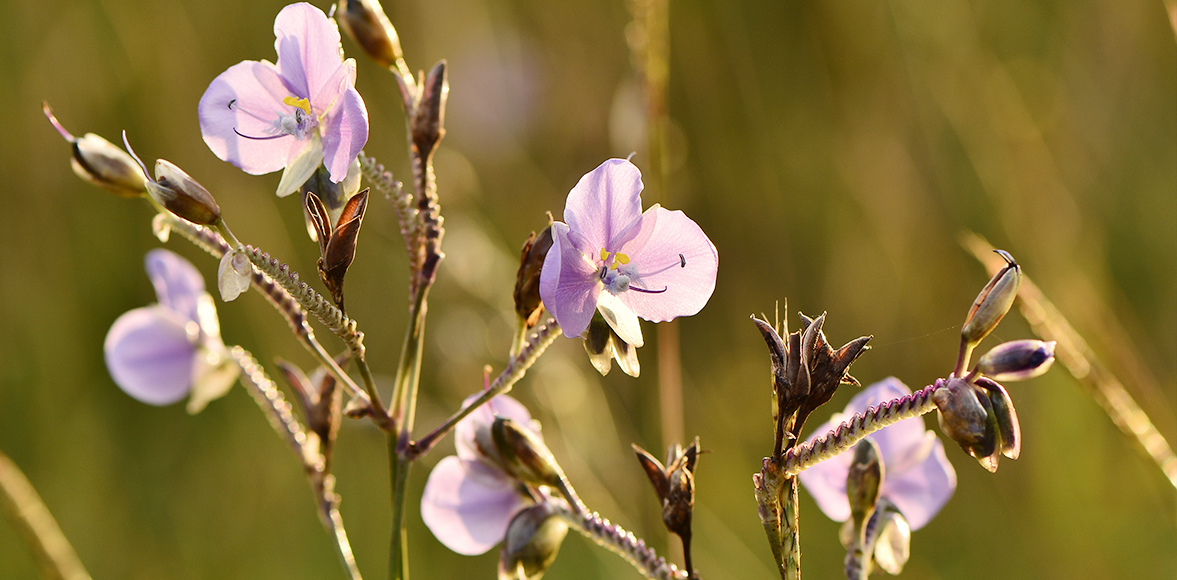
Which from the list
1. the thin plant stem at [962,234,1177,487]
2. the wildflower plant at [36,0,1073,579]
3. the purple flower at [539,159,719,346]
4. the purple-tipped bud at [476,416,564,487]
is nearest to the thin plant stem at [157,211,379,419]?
the wildflower plant at [36,0,1073,579]

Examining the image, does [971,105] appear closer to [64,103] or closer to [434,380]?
[434,380]

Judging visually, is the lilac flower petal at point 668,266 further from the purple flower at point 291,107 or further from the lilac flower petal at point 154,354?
the lilac flower petal at point 154,354

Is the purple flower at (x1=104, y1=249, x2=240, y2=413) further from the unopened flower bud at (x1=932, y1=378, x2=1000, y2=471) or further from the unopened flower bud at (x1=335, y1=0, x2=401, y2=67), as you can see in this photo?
the unopened flower bud at (x1=932, y1=378, x2=1000, y2=471)

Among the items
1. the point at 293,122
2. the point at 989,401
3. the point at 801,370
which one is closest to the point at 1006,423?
the point at 989,401

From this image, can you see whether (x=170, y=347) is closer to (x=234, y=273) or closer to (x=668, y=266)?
(x=234, y=273)

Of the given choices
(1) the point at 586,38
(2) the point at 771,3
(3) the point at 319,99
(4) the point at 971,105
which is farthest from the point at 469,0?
(3) the point at 319,99

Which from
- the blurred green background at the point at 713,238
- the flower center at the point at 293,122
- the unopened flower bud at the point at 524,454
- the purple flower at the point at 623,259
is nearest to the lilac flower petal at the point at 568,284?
the purple flower at the point at 623,259

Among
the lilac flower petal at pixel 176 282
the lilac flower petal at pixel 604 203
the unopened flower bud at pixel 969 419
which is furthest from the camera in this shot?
the lilac flower petal at pixel 176 282

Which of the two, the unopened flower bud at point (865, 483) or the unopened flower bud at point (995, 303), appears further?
the unopened flower bud at point (865, 483)
